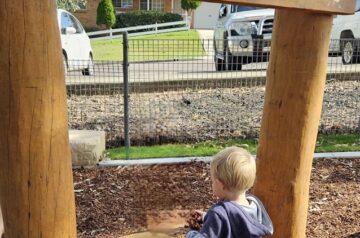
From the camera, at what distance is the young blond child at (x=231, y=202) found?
2299mm

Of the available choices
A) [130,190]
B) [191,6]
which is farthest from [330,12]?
[191,6]

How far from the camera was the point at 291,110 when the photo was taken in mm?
2732

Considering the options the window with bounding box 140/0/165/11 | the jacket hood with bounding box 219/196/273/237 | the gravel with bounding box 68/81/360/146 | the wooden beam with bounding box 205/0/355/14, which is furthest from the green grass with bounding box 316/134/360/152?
the window with bounding box 140/0/165/11

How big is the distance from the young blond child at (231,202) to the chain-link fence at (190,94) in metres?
4.30

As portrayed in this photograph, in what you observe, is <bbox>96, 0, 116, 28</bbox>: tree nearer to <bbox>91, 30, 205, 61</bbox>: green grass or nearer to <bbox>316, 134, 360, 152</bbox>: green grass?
<bbox>91, 30, 205, 61</bbox>: green grass

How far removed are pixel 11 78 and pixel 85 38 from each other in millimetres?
12537

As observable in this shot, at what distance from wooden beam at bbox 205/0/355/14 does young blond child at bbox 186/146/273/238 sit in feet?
2.23

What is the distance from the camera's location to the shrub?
3484cm

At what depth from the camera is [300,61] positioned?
2.66 m

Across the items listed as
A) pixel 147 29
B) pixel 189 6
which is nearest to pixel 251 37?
pixel 147 29

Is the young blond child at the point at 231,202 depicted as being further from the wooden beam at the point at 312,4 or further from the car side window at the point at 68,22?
the car side window at the point at 68,22

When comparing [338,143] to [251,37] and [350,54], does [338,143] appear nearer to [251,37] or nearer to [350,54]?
[350,54]

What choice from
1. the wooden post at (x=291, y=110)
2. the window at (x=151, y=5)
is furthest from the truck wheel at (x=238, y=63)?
the window at (x=151, y=5)

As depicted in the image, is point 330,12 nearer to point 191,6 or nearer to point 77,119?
point 77,119
